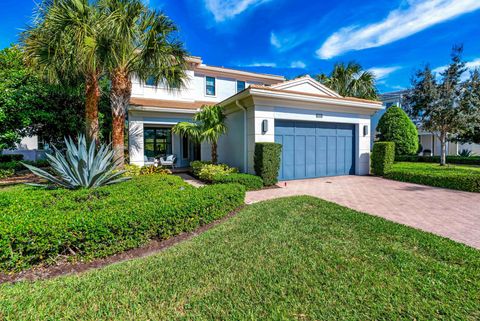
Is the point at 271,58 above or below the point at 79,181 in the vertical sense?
above

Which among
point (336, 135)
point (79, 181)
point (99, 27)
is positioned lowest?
point (79, 181)

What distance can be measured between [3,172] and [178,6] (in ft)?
40.9

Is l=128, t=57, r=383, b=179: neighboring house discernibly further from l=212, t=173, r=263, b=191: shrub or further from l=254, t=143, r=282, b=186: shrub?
l=212, t=173, r=263, b=191: shrub

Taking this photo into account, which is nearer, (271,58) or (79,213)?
(79,213)

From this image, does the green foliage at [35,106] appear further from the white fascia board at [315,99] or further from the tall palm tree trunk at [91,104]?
the white fascia board at [315,99]

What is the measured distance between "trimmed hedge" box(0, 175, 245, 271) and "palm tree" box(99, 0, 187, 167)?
10.9 ft

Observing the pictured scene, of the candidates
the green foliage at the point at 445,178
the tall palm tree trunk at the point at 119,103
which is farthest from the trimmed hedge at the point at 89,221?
the green foliage at the point at 445,178

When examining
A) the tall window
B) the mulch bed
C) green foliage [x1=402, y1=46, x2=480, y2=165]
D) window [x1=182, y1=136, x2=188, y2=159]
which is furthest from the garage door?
the tall window

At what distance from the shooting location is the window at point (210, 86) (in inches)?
717

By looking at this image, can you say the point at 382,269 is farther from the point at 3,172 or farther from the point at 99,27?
the point at 3,172

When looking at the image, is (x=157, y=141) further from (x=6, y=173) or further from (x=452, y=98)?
(x=452, y=98)

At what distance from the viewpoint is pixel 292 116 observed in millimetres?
10859

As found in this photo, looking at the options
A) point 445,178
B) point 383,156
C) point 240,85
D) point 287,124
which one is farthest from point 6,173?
point 445,178

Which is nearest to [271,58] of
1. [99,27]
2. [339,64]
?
[339,64]
